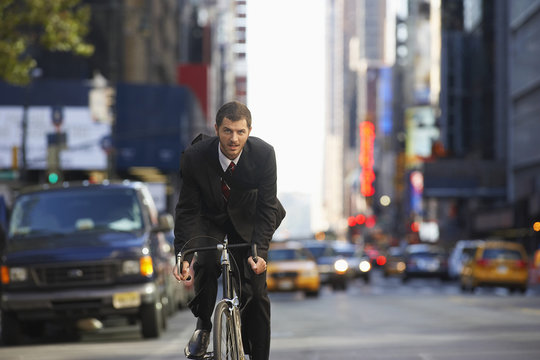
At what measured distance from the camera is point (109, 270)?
14.4m

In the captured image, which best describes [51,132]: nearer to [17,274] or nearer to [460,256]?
[460,256]

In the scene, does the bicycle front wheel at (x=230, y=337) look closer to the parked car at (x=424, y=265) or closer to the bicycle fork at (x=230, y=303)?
the bicycle fork at (x=230, y=303)

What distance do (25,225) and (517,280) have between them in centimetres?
2274

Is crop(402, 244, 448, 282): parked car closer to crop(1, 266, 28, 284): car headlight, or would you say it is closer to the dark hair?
crop(1, 266, 28, 284): car headlight

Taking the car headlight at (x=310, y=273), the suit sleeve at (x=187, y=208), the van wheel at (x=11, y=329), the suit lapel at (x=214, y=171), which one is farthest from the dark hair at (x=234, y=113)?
the car headlight at (x=310, y=273)

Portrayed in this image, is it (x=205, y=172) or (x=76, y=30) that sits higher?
(x=76, y=30)

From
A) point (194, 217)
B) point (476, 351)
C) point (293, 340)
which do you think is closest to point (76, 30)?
point (293, 340)

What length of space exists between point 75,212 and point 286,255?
1736 cm

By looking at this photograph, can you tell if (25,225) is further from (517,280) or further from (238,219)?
(517,280)

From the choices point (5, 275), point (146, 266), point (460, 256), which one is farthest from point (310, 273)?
point (5, 275)

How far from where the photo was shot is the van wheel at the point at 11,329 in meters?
14.4

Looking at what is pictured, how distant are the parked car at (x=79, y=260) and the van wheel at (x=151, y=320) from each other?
13 mm

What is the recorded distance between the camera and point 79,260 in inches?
559

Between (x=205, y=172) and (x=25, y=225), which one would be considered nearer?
(x=205, y=172)
